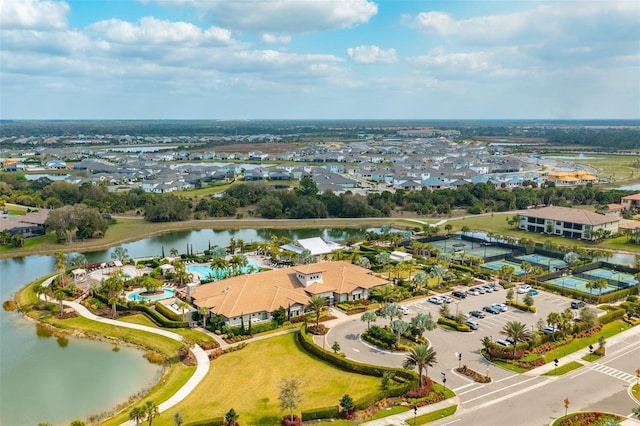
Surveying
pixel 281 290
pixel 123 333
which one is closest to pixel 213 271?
pixel 281 290

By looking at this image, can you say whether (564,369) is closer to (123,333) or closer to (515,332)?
(515,332)

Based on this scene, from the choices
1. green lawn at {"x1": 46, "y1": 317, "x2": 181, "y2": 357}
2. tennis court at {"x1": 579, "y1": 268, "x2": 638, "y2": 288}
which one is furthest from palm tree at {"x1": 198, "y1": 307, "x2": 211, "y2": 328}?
tennis court at {"x1": 579, "y1": 268, "x2": 638, "y2": 288}

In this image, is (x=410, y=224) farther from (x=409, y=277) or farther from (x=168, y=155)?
(x=168, y=155)

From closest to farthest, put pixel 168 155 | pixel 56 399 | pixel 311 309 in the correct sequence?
1. pixel 56 399
2. pixel 311 309
3. pixel 168 155

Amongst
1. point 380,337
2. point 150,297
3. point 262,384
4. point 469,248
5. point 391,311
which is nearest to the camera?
point 262,384

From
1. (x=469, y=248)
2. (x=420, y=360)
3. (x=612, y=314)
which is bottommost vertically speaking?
(x=469, y=248)

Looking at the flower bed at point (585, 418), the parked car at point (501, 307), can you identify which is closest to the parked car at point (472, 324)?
the parked car at point (501, 307)

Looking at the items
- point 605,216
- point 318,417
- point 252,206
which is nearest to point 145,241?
point 252,206

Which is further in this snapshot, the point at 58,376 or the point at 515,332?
Answer: the point at 515,332
